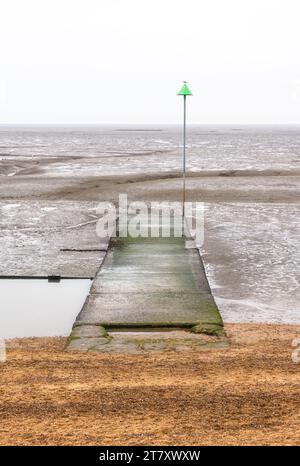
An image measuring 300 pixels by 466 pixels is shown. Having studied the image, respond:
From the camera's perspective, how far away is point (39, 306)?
34.5 feet

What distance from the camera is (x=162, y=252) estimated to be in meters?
13.5

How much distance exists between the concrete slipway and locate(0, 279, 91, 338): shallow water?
1.45 feet

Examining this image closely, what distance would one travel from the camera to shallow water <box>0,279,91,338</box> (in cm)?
937

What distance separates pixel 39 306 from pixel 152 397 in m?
4.84

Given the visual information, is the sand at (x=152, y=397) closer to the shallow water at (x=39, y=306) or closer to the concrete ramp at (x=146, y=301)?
the concrete ramp at (x=146, y=301)

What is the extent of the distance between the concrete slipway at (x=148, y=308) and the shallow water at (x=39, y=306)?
440 millimetres

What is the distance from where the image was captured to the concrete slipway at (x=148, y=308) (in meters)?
8.09

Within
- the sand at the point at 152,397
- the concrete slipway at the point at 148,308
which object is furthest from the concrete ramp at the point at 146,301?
the sand at the point at 152,397

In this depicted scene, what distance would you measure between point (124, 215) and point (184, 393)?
1444 cm
